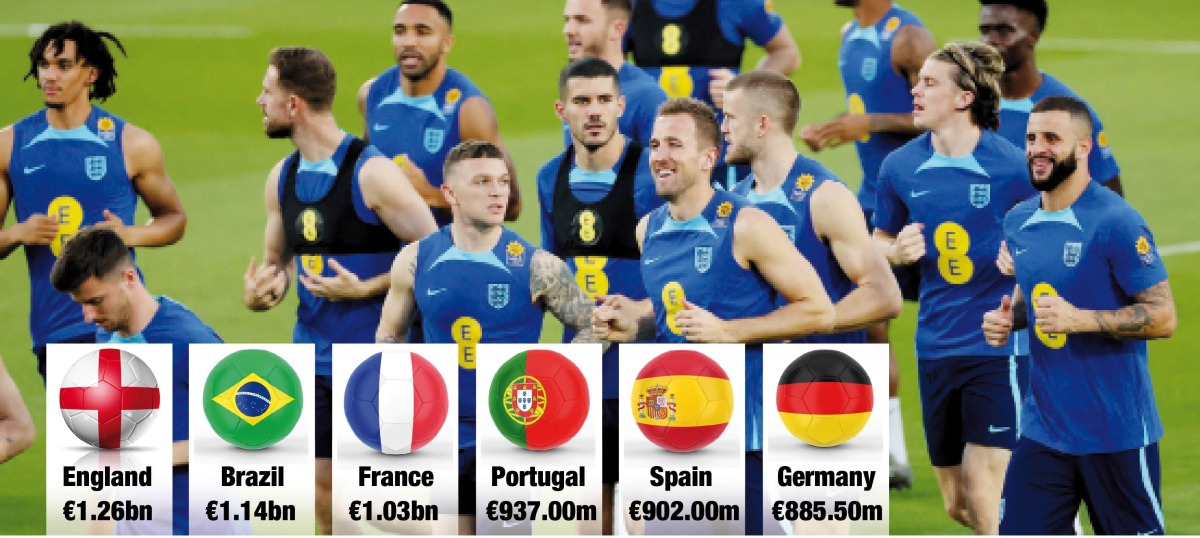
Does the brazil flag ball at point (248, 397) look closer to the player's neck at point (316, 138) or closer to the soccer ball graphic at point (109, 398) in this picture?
the soccer ball graphic at point (109, 398)

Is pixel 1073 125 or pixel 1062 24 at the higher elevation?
pixel 1062 24

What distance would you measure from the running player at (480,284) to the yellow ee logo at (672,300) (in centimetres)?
34

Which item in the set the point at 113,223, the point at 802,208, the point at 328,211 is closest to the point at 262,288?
the point at 328,211

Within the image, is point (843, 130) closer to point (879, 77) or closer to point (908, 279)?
point (879, 77)

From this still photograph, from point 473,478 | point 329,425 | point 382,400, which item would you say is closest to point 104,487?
point 382,400

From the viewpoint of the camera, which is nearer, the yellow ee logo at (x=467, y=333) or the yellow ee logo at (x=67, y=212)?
the yellow ee logo at (x=467, y=333)

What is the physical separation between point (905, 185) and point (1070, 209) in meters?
1.27

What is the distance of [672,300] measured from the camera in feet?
23.6

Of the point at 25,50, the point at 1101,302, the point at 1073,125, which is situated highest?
the point at 25,50

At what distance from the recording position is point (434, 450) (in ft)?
21.6

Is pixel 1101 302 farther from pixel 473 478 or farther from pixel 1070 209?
pixel 473 478

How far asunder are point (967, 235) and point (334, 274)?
2537 millimetres

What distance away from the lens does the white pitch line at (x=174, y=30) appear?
23391 millimetres

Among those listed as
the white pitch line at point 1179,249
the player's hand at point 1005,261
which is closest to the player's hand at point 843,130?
Result: the player's hand at point 1005,261
